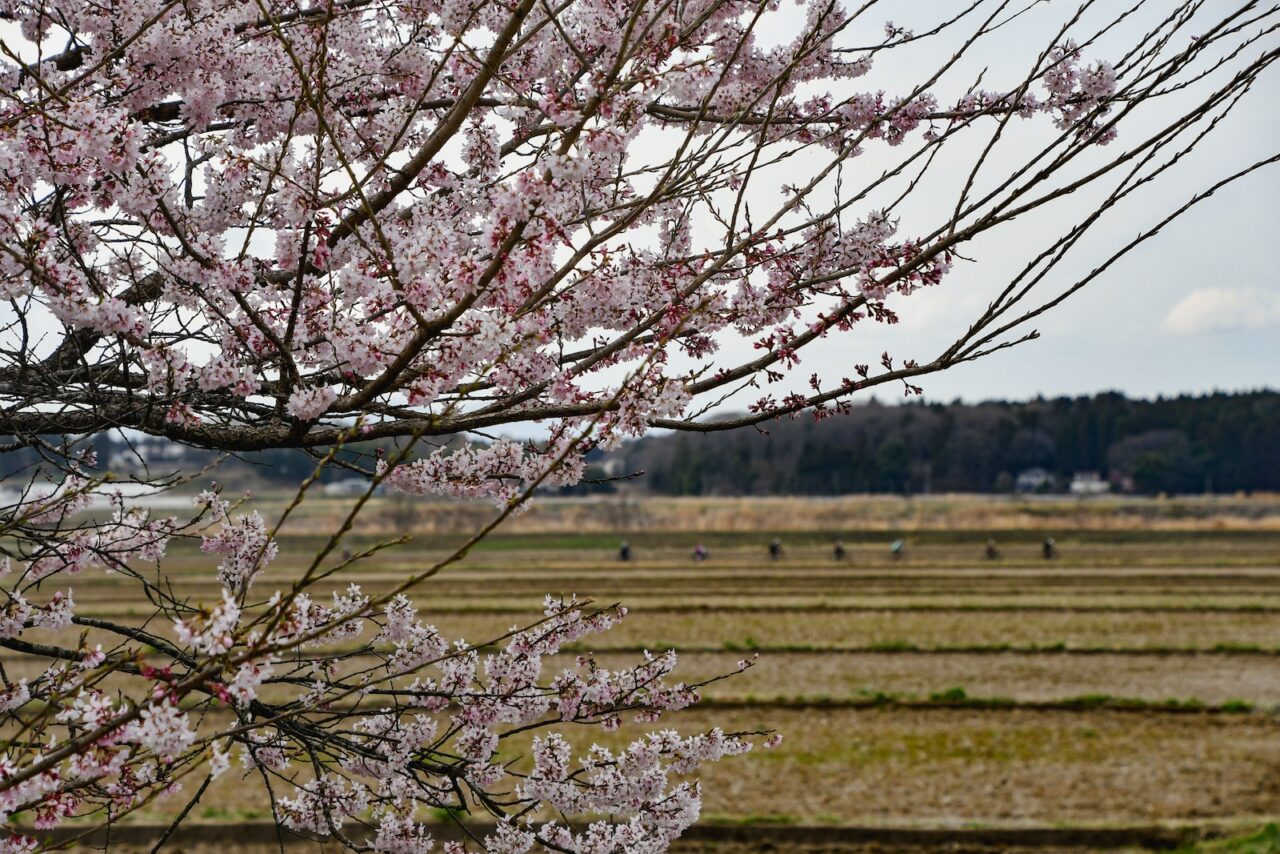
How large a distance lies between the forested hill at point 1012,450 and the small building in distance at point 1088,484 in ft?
2.68

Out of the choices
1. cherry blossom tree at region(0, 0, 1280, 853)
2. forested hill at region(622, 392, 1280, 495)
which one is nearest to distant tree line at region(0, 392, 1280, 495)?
forested hill at region(622, 392, 1280, 495)

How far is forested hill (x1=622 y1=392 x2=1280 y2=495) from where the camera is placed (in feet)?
350

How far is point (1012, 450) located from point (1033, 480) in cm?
387

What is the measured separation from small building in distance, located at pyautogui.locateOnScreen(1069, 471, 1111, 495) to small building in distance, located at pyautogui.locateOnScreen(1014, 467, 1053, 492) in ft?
8.18

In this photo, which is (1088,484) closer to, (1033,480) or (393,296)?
(1033,480)

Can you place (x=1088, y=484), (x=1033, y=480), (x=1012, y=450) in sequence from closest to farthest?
1. (x=1088, y=484)
2. (x=1033, y=480)
3. (x=1012, y=450)

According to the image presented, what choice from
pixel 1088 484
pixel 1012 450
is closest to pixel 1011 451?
pixel 1012 450

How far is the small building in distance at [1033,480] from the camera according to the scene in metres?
113

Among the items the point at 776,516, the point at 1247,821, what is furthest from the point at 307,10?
the point at 776,516

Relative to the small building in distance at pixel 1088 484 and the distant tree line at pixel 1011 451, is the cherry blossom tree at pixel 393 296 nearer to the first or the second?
the distant tree line at pixel 1011 451

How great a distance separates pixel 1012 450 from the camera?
114m

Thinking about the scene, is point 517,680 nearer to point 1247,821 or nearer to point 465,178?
point 465,178

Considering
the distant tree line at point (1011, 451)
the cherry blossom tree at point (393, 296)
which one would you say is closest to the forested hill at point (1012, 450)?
the distant tree line at point (1011, 451)

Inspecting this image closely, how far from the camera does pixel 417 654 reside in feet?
12.2
